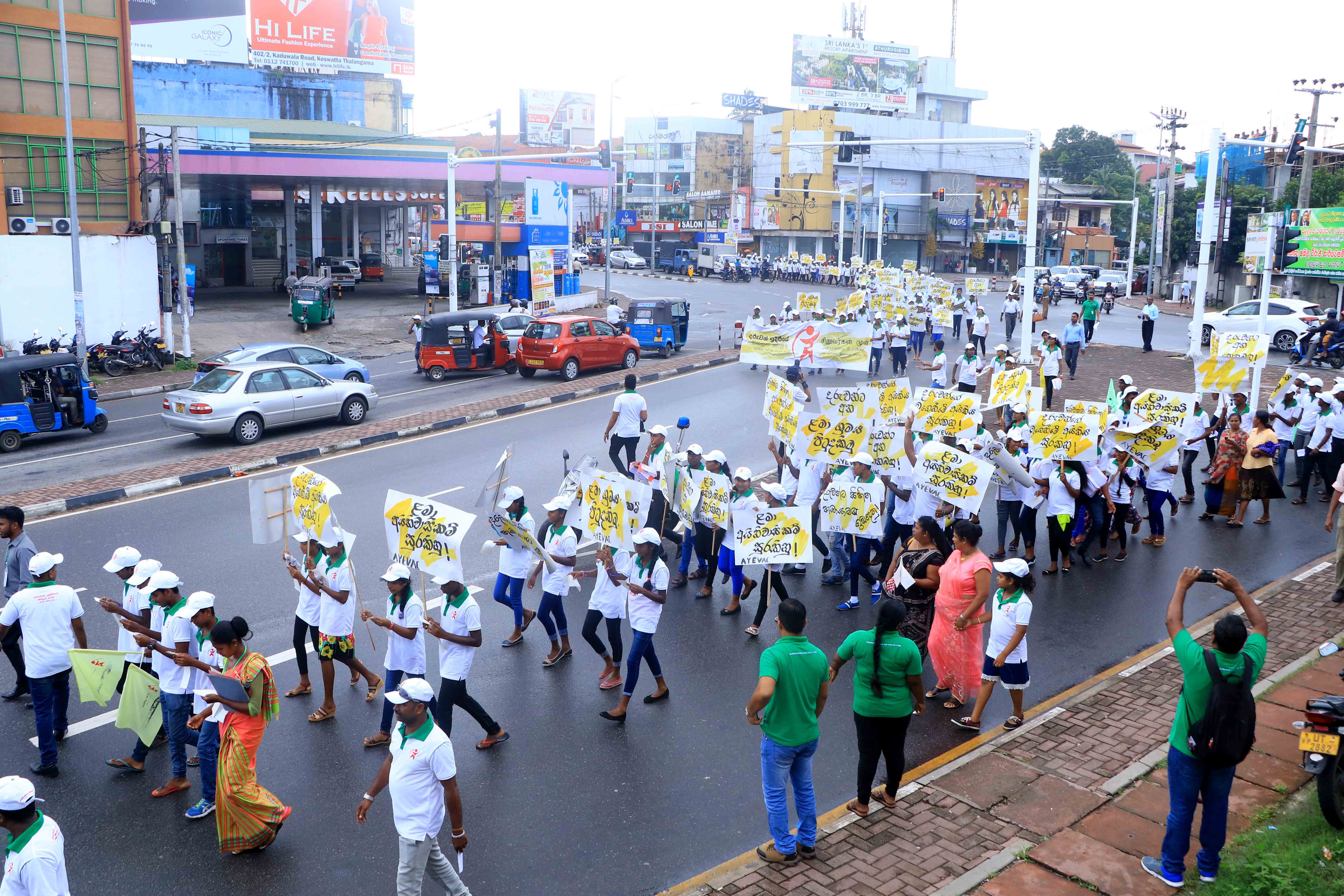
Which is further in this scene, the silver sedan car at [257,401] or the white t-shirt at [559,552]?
the silver sedan car at [257,401]

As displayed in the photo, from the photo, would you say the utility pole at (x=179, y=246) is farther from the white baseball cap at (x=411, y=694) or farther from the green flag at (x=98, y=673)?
the white baseball cap at (x=411, y=694)

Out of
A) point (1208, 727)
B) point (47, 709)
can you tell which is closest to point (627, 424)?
point (47, 709)

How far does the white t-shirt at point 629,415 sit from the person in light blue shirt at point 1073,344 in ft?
45.5

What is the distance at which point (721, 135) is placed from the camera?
103 metres

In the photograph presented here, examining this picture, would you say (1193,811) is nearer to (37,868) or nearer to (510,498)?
(510,498)

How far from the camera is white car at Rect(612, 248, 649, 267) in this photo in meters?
77.3

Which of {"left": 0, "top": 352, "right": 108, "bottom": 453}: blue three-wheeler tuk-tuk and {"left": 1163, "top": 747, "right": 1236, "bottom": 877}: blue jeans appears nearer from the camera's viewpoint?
{"left": 1163, "top": 747, "right": 1236, "bottom": 877}: blue jeans

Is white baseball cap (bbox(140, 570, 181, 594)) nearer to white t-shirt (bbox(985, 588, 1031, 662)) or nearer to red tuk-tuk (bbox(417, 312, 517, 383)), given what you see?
white t-shirt (bbox(985, 588, 1031, 662))

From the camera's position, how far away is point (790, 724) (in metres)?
6.15

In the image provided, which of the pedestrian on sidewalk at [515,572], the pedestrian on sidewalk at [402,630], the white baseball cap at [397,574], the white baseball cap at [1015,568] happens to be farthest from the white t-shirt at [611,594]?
the white baseball cap at [1015,568]

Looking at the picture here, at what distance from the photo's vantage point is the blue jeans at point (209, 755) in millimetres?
6848

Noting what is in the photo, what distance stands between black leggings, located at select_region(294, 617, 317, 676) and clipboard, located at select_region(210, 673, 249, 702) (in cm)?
213

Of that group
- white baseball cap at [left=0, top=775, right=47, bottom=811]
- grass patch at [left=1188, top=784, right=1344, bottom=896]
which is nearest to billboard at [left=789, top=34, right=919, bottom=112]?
grass patch at [left=1188, top=784, right=1344, bottom=896]

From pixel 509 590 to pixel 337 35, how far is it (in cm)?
6284
